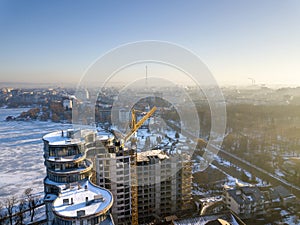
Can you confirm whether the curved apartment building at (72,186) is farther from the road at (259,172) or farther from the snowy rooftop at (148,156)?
the road at (259,172)

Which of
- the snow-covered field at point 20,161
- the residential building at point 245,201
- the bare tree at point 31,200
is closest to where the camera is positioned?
the residential building at point 245,201

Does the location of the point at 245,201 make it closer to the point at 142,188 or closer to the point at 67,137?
the point at 142,188

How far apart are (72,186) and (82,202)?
1.33 ft

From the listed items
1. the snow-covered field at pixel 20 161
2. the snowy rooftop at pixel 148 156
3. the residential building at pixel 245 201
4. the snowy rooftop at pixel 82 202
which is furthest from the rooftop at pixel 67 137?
the residential building at pixel 245 201

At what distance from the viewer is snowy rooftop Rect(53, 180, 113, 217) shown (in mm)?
2123

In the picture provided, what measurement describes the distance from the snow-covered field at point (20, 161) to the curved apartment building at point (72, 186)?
195 centimetres

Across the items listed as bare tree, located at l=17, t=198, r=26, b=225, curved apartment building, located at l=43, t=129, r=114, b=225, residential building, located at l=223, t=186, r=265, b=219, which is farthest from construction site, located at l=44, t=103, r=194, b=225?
bare tree, located at l=17, t=198, r=26, b=225

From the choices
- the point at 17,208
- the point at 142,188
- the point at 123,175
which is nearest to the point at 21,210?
the point at 17,208

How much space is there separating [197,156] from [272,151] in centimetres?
220

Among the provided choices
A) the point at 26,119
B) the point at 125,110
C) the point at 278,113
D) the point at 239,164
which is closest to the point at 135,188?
the point at 239,164

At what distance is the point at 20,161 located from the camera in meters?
6.29

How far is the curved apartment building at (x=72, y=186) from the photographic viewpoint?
2125mm

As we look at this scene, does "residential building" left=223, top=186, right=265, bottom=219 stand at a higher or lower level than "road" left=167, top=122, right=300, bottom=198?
higher

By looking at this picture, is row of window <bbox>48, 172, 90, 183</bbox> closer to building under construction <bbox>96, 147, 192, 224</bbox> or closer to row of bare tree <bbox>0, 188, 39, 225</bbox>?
building under construction <bbox>96, 147, 192, 224</bbox>
